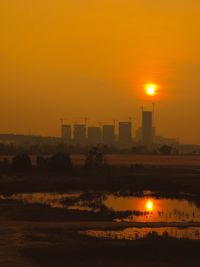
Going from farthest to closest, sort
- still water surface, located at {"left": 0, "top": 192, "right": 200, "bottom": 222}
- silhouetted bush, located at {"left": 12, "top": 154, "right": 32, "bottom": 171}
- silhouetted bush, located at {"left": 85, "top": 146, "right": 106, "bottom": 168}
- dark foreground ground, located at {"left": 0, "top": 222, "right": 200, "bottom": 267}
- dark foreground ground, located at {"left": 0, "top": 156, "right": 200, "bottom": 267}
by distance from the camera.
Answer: silhouetted bush, located at {"left": 85, "top": 146, "right": 106, "bottom": 168} < silhouetted bush, located at {"left": 12, "top": 154, "right": 32, "bottom": 171} < still water surface, located at {"left": 0, "top": 192, "right": 200, "bottom": 222} < dark foreground ground, located at {"left": 0, "top": 156, "right": 200, "bottom": 267} < dark foreground ground, located at {"left": 0, "top": 222, "right": 200, "bottom": 267}

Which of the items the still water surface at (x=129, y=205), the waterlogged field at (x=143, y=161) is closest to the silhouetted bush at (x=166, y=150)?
the waterlogged field at (x=143, y=161)

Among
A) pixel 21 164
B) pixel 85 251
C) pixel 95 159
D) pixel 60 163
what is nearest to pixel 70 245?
pixel 85 251

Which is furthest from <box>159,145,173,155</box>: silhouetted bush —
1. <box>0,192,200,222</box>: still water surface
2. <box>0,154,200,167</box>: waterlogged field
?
<box>0,192,200,222</box>: still water surface

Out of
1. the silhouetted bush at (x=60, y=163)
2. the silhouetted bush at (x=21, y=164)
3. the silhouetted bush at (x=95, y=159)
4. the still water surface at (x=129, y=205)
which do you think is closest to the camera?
the still water surface at (x=129, y=205)

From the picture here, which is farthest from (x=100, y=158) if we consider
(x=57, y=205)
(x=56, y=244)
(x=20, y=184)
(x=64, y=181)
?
(x=56, y=244)

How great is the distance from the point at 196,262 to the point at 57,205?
1790 centimetres

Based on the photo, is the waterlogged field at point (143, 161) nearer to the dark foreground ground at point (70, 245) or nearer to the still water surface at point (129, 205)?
the still water surface at point (129, 205)

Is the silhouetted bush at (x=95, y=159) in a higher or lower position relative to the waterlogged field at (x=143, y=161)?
lower

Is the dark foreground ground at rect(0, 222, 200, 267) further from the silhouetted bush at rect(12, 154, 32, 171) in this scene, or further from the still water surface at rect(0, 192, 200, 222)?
the silhouetted bush at rect(12, 154, 32, 171)

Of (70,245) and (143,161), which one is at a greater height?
(143,161)

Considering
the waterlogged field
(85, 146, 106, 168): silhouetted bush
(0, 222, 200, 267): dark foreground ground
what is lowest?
(0, 222, 200, 267): dark foreground ground

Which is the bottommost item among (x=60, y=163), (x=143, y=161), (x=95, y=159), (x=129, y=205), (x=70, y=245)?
(x=70, y=245)

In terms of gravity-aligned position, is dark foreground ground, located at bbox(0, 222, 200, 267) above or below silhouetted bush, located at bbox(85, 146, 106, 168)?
below

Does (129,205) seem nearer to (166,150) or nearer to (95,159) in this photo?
(95,159)
